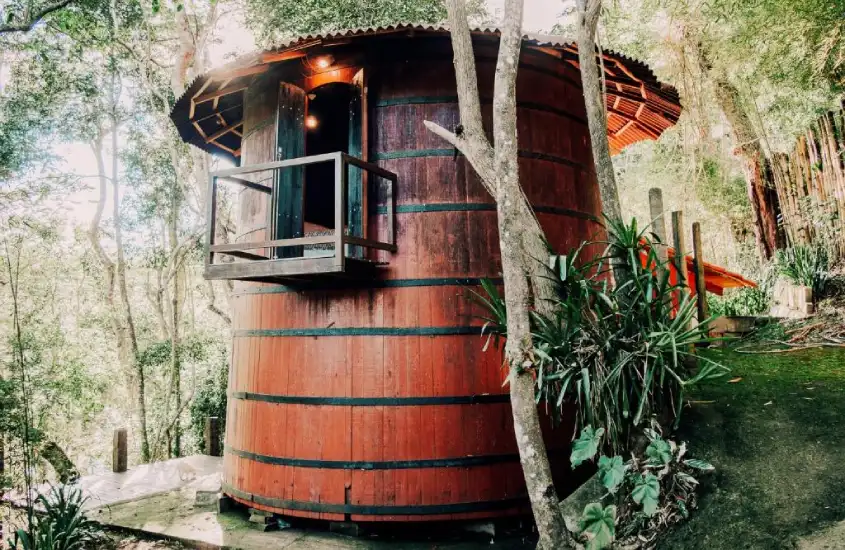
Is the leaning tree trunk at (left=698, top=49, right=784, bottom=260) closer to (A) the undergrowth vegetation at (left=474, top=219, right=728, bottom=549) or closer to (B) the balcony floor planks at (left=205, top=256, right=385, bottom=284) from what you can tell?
(A) the undergrowth vegetation at (left=474, top=219, right=728, bottom=549)

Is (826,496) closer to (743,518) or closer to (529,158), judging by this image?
(743,518)

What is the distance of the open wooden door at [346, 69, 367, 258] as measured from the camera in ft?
14.9

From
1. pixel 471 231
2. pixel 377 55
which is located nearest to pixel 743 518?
pixel 471 231

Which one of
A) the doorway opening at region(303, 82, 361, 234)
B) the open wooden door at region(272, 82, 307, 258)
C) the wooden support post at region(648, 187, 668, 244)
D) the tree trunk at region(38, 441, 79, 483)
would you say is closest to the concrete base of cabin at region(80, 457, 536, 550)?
the tree trunk at region(38, 441, 79, 483)

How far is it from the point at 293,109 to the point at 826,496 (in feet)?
16.7

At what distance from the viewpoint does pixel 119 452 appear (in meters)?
7.21

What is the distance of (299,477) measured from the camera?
4488 mm

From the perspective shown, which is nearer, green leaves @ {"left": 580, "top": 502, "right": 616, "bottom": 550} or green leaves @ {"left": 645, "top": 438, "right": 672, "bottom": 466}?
green leaves @ {"left": 580, "top": 502, "right": 616, "bottom": 550}

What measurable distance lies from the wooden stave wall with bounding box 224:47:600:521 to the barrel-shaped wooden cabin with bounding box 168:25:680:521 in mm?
14

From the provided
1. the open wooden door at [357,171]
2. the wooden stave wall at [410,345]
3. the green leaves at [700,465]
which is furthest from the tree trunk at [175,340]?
the green leaves at [700,465]

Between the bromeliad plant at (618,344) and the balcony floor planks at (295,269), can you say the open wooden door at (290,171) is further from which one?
the bromeliad plant at (618,344)

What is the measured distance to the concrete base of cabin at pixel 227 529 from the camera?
4.14 m

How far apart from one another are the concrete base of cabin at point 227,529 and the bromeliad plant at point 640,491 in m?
1.19

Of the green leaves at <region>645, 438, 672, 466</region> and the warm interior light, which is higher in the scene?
the warm interior light
